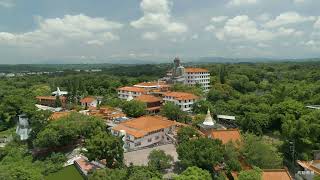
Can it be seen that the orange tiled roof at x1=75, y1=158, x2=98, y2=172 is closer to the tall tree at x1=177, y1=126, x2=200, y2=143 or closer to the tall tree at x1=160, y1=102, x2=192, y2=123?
the tall tree at x1=177, y1=126, x2=200, y2=143

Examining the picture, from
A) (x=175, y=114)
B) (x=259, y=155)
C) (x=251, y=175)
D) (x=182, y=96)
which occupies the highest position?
(x=182, y=96)

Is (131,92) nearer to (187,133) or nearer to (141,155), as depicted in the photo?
(187,133)

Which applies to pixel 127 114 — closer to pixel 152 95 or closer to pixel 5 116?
pixel 152 95

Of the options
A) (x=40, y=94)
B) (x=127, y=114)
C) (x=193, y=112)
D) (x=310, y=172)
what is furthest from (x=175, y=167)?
(x=40, y=94)

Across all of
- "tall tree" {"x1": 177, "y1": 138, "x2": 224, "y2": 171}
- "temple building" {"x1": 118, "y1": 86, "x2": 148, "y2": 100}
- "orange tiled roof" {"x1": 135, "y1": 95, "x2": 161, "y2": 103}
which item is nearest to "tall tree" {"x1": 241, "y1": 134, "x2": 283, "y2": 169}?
"tall tree" {"x1": 177, "y1": 138, "x2": 224, "y2": 171}

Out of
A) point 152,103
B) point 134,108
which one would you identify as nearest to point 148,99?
point 152,103
